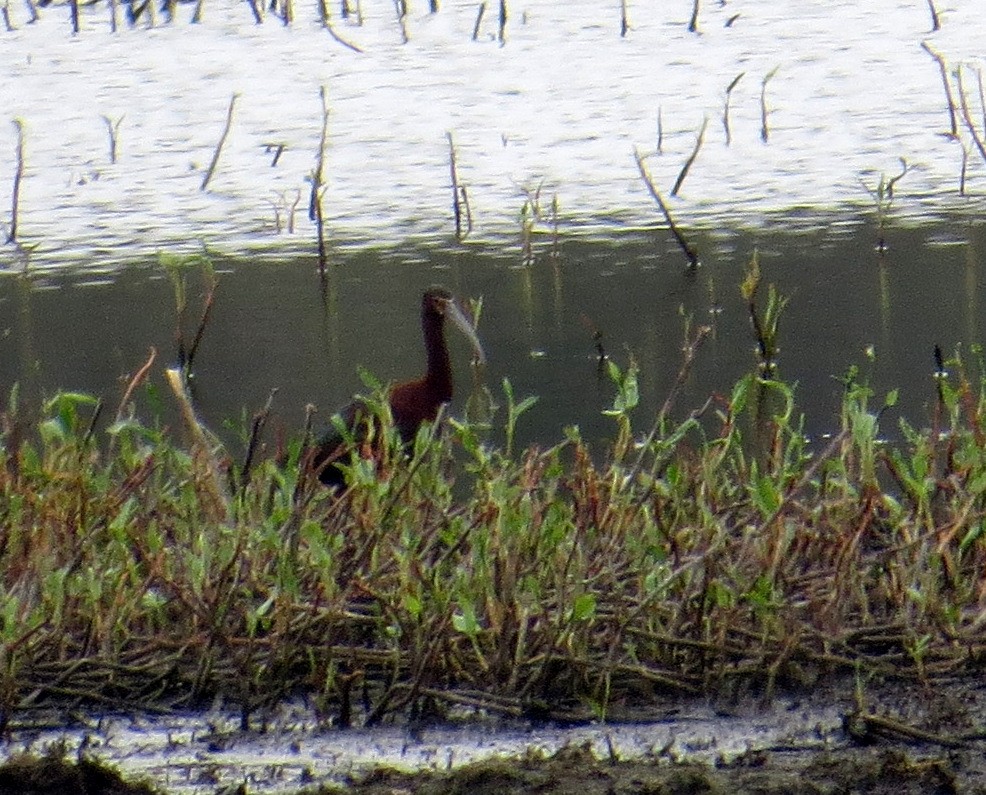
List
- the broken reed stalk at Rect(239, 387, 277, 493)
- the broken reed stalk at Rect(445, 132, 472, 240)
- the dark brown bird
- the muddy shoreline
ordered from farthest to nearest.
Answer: the broken reed stalk at Rect(445, 132, 472, 240) < the dark brown bird < the broken reed stalk at Rect(239, 387, 277, 493) < the muddy shoreline

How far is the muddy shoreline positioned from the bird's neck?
231 centimetres

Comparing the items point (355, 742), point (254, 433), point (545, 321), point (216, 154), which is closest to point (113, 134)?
point (216, 154)

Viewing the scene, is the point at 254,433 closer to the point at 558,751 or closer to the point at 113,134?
the point at 558,751

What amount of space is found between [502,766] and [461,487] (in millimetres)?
2818

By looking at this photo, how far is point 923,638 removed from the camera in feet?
13.3

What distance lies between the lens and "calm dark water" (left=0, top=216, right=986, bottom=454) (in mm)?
7883

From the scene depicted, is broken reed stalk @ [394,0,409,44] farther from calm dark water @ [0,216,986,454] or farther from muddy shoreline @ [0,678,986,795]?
muddy shoreline @ [0,678,986,795]

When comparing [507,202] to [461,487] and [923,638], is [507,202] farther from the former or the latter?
[923,638]

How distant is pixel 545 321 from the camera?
8.98 m

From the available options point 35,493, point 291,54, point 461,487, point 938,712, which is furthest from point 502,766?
point 291,54

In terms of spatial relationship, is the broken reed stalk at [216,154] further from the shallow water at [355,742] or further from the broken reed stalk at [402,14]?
the shallow water at [355,742]

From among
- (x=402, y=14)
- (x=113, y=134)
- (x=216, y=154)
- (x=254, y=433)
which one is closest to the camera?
(x=254, y=433)

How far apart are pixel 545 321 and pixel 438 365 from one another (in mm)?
2375

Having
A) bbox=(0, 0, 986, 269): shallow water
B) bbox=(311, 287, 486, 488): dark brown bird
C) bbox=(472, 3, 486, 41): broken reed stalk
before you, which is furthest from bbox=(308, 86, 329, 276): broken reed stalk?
bbox=(311, 287, 486, 488): dark brown bird
